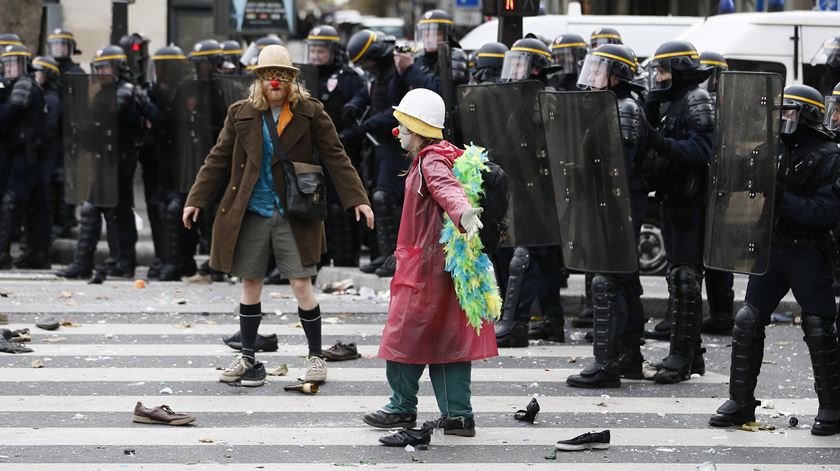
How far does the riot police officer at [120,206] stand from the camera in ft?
41.5

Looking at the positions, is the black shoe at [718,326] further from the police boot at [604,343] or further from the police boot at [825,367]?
the police boot at [825,367]

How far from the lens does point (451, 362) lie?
6898 millimetres

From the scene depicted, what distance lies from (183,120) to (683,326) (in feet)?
18.3

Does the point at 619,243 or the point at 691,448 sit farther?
the point at 619,243

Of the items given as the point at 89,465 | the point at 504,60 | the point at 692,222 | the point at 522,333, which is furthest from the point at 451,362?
the point at 504,60

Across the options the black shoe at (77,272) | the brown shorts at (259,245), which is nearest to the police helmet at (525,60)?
the brown shorts at (259,245)

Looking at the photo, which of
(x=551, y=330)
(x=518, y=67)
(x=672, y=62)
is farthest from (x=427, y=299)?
(x=518, y=67)

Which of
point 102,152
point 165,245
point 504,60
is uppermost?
point 504,60

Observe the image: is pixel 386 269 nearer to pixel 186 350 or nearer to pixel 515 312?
pixel 515 312

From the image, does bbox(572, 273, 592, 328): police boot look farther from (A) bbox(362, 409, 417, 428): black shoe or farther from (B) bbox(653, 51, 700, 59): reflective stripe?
(A) bbox(362, 409, 417, 428): black shoe

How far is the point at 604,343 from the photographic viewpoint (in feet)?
27.2

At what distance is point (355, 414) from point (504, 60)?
3675 mm

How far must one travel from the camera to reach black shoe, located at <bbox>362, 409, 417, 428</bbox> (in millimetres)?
7047

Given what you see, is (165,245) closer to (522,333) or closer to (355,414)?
(522,333)
